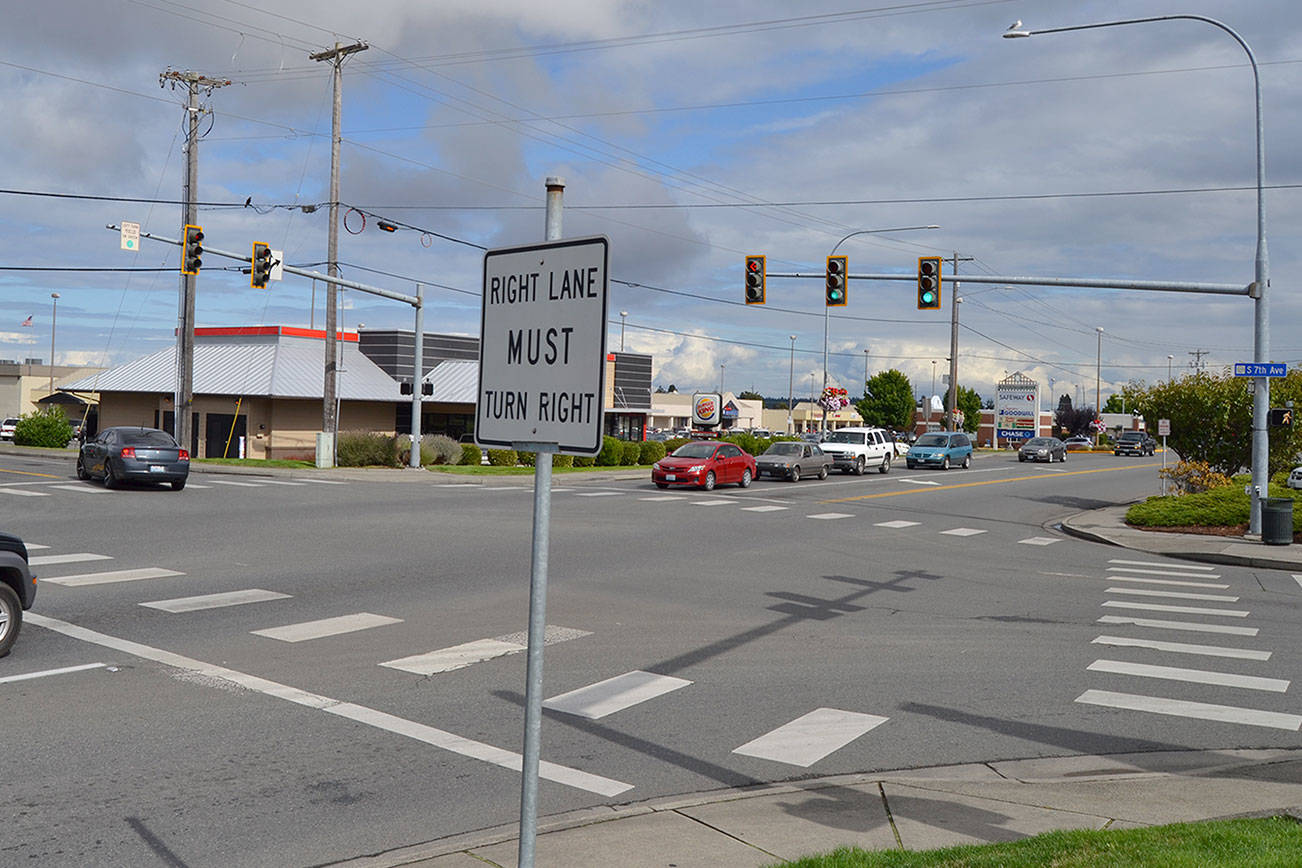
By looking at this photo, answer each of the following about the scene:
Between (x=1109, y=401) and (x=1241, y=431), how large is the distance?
157 metres

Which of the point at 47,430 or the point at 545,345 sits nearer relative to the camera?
the point at 545,345

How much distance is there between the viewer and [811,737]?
734 centimetres

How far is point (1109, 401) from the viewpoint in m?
175

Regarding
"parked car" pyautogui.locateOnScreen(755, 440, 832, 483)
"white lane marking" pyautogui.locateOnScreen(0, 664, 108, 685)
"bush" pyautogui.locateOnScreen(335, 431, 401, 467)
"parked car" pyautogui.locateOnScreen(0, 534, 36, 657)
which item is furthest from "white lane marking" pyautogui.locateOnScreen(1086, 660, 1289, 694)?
"bush" pyautogui.locateOnScreen(335, 431, 401, 467)

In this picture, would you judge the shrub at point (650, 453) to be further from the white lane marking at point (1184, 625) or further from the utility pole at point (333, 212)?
the white lane marking at point (1184, 625)

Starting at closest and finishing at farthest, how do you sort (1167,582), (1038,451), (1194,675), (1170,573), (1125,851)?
(1125,851), (1194,675), (1167,582), (1170,573), (1038,451)

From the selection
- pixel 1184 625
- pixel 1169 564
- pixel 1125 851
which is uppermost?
pixel 1125 851

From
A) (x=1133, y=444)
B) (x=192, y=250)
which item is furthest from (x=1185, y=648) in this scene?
(x=1133, y=444)

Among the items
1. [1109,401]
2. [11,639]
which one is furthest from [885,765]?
[1109,401]

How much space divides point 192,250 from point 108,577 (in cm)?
1741

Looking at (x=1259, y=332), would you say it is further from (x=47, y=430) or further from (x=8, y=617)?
(x=47, y=430)

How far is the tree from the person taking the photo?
99.0 metres

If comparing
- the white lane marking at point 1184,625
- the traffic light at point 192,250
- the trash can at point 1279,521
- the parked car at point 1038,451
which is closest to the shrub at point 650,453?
the traffic light at point 192,250

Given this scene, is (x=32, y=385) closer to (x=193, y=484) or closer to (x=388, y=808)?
(x=193, y=484)
